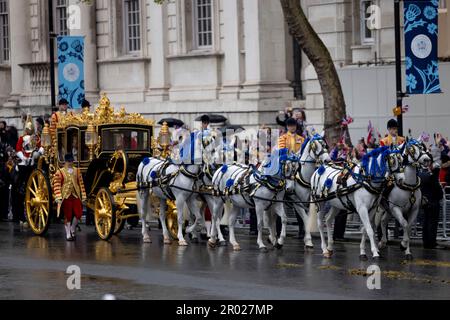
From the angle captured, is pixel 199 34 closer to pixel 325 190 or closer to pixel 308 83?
pixel 308 83

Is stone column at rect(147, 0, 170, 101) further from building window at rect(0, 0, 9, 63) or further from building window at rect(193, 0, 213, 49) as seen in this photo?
building window at rect(0, 0, 9, 63)

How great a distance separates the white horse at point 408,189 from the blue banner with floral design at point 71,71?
492 inches

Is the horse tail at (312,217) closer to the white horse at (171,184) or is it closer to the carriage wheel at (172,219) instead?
the white horse at (171,184)

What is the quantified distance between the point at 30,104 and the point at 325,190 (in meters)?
23.9

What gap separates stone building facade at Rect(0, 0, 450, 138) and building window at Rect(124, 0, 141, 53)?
0.09ft

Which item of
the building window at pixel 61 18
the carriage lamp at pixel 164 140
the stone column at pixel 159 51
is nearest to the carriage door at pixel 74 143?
the carriage lamp at pixel 164 140

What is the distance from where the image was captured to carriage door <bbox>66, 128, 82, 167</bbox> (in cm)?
2758

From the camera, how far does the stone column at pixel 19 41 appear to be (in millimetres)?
47062

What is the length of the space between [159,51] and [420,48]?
16.6m

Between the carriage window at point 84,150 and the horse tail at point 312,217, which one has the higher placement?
the carriage window at point 84,150

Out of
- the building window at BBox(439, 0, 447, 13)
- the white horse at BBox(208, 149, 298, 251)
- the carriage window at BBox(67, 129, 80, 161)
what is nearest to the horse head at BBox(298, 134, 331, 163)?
the white horse at BBox(208, 149, 298, 251)

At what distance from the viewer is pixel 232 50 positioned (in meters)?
39.6

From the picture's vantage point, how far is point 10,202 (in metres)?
33.7
